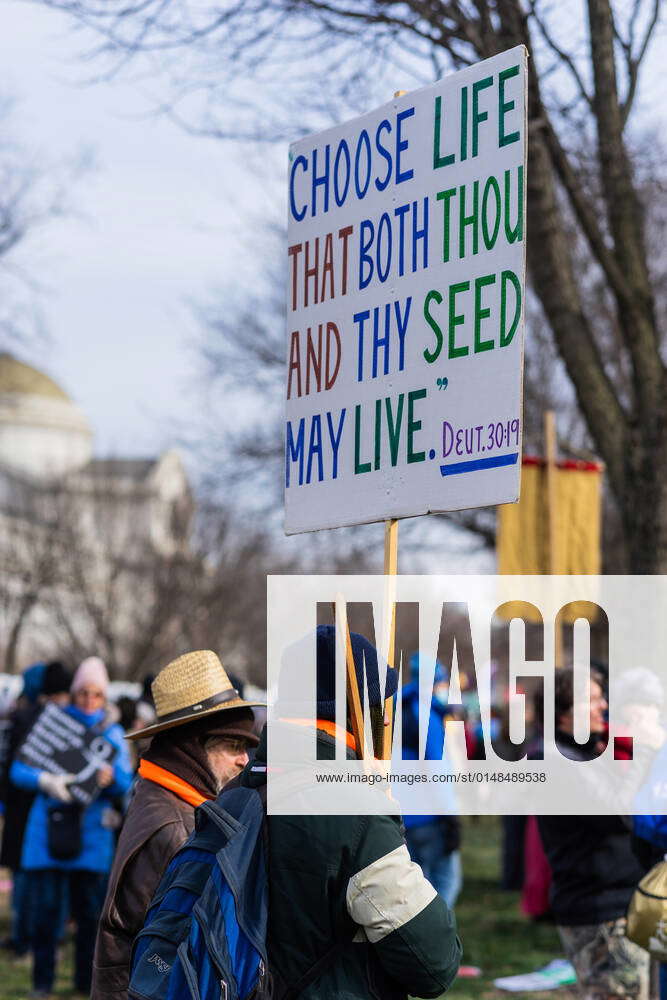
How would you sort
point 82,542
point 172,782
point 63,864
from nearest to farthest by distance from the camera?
point 172,782 < point 63,864 < point 82,542

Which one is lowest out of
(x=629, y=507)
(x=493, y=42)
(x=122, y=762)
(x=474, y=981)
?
(x=474, y=981)

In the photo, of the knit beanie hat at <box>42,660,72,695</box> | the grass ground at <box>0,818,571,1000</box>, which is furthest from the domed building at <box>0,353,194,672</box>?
the knit beanie hat at <box>42,660,72,695</box>

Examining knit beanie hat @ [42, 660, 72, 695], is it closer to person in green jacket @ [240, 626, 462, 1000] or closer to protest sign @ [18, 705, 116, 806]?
protest sign @ [18, 705, 116, 806]

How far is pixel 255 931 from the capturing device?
314 cm

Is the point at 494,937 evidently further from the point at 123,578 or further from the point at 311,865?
the point at 123,578

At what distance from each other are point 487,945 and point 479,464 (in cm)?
838

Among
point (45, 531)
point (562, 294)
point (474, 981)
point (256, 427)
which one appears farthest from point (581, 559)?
point (45, 531)

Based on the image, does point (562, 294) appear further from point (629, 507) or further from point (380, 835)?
point (380, 835)

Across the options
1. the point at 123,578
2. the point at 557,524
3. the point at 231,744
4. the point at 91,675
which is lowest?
the point at 231,744

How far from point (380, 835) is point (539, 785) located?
4.65 meters

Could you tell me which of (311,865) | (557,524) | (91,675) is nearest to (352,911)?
(311,865)

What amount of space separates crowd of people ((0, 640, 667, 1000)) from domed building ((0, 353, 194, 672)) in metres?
20.0

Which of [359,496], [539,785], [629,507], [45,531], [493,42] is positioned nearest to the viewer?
[359,496]

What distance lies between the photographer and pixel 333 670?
335 cm
